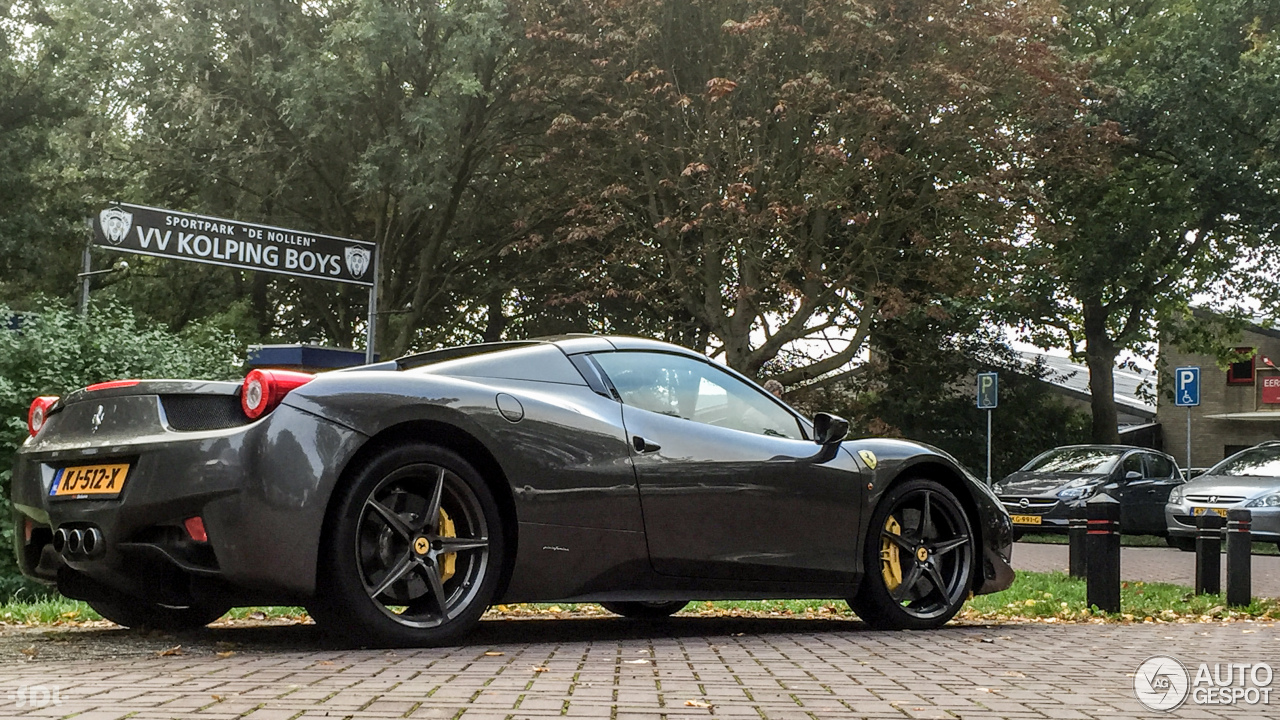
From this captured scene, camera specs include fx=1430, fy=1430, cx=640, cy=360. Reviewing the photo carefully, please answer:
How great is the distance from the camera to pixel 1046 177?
80.8 feet

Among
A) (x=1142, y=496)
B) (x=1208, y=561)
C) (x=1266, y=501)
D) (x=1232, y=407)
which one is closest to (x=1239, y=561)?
(x=1208, y=561)

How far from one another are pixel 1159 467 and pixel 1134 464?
994mm

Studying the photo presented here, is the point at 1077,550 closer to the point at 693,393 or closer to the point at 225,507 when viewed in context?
the point at 693,393

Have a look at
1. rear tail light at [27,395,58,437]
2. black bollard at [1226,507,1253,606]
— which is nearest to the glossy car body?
black bollard at [1226,507,1253,606]

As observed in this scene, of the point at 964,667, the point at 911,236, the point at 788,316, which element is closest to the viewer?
the point at 964,667

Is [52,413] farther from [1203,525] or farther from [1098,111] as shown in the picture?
[1098,111]

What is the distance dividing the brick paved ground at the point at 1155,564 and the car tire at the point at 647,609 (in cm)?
622

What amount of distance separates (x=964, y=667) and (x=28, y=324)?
728 centimetres

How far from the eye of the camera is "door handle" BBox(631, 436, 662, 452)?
239 inches

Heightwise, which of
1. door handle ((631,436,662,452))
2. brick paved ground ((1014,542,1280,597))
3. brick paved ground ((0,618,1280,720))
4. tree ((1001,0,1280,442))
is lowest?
brick paved ground ((1014,542,1280,597))

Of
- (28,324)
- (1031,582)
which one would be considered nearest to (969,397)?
(1031,582)

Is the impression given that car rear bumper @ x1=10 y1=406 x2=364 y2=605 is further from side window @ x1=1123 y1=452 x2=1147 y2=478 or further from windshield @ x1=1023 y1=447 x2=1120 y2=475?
side window @ x1=1123 y1=452 x2=1147 y2=478

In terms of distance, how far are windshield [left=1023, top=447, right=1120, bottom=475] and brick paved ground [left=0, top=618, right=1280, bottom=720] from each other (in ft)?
52.6

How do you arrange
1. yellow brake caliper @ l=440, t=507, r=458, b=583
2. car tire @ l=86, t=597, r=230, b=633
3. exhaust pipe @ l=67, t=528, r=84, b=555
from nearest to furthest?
exhaust pipe @ l=67, t=528, r=84, b=555, yellow brake caliper @ l=440, t=507, r=458, b=583, car tire @ l=86, t=597, r=230, b=633
